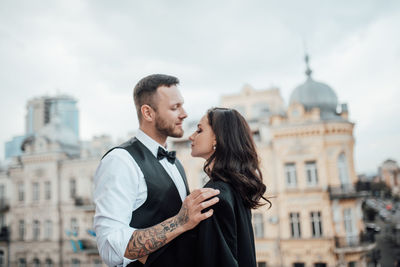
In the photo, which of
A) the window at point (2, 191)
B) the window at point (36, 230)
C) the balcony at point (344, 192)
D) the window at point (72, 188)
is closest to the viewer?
the balcony at point (344, 192)

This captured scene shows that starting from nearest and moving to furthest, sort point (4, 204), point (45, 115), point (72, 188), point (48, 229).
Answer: point (72, 188)
point (48, 229)
point (4, 204)
point (45, 115)

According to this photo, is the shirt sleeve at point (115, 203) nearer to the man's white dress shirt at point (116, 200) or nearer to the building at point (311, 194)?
the man's white dress shirt at point (116, 200)

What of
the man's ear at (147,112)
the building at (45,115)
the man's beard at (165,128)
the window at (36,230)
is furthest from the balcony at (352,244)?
the building at (45,115)

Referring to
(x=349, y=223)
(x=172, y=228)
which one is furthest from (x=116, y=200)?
(x=349, y=223)

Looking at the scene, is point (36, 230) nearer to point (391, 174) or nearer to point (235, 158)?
point (235, 158)

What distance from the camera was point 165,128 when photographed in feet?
7.89

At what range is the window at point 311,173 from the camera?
1495cm

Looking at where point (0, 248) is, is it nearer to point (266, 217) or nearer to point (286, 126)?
point (266, 217)

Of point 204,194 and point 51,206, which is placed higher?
point 204,194

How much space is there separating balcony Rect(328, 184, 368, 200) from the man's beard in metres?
13.8

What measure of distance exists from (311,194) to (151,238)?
1421 cm

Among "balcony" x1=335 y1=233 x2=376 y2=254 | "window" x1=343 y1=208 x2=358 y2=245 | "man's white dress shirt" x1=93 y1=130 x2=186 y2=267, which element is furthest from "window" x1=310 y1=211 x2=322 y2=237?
"man's white dress shirt" x1=93 y1=130 x2=186 y2=267

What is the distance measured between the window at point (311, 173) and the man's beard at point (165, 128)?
13759mm

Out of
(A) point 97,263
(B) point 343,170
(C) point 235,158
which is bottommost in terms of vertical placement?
(A) point 97,263
